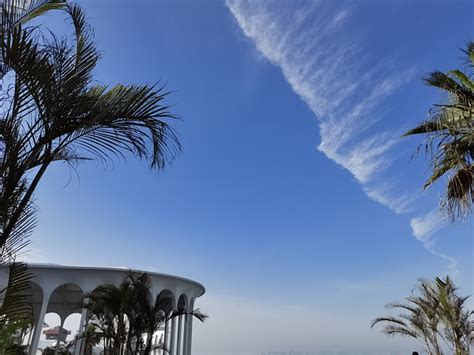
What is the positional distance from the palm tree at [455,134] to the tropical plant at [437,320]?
9674 millimetres

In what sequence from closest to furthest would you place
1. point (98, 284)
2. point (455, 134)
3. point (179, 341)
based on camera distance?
1. point (455, 134)
2. point (98, 284)
3. point (179, 341)

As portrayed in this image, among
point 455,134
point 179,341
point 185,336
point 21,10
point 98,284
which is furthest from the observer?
point 185,336

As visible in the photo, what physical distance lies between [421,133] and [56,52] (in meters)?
5.71

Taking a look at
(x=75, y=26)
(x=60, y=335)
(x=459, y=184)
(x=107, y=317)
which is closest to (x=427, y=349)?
(x=459, y=184)

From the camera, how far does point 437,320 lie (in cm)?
1438

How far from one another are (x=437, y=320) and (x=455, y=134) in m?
11.9

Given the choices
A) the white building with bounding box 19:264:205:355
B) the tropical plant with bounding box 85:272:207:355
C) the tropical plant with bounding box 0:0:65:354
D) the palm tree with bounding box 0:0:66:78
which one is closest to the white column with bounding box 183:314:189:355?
the white building with bounding box 19:264:205:355

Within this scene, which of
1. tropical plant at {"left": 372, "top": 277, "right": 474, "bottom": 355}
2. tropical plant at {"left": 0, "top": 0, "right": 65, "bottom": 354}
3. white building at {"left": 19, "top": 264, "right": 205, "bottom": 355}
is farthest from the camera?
white building at {"left": 19, "top": 264, "right": 205, "bottom": 355}

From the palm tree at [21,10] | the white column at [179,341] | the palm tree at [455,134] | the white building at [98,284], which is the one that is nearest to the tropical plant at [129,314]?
the white building at [98,284]

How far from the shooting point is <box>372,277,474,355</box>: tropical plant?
13594mm

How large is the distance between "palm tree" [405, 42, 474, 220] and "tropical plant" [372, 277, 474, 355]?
967 cm

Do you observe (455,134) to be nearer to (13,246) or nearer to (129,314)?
(13,246)

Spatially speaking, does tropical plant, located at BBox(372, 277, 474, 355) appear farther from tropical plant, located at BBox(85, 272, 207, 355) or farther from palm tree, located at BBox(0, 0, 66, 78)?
palm tree, located at BBox(0, 0, 66, 78)

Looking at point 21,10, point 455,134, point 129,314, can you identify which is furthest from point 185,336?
point 21,10
